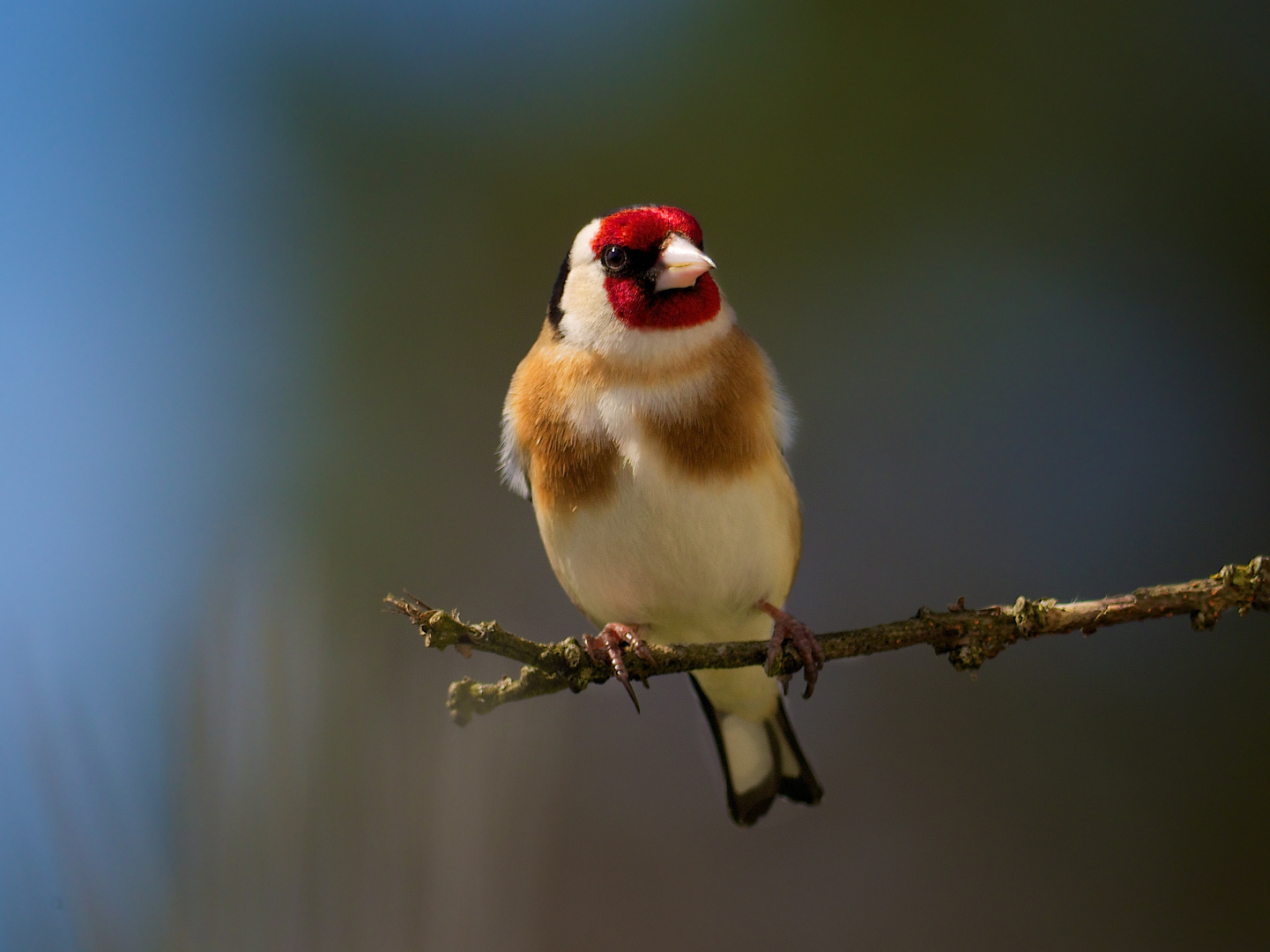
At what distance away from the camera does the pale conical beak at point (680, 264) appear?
1129 millimetres

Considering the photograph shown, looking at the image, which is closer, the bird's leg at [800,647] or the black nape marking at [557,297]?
the bird's leg at [800,647]

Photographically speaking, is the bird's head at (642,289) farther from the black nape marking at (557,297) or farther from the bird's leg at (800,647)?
the bird's leg at (800,647)

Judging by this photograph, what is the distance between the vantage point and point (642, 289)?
1.23 m

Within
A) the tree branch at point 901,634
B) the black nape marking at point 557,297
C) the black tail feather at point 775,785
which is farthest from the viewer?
the black tail feather at point 775,785

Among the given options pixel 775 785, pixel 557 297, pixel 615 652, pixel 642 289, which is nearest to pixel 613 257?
pixel 642 289

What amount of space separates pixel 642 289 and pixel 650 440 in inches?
7.7

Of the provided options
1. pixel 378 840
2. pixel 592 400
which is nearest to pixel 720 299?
pixel 592 400

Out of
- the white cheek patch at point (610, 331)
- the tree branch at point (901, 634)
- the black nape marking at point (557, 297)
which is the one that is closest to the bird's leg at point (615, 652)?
the tree branch at point (901, 634)

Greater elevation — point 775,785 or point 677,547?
point 677,547

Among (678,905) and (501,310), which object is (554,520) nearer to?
(678,905)

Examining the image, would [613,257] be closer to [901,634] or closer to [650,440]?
[650,440]

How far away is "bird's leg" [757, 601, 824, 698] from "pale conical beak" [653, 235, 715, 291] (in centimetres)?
44

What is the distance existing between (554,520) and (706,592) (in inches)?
9.7

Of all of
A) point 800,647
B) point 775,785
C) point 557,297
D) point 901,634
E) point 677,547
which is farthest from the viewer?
point 775,785
